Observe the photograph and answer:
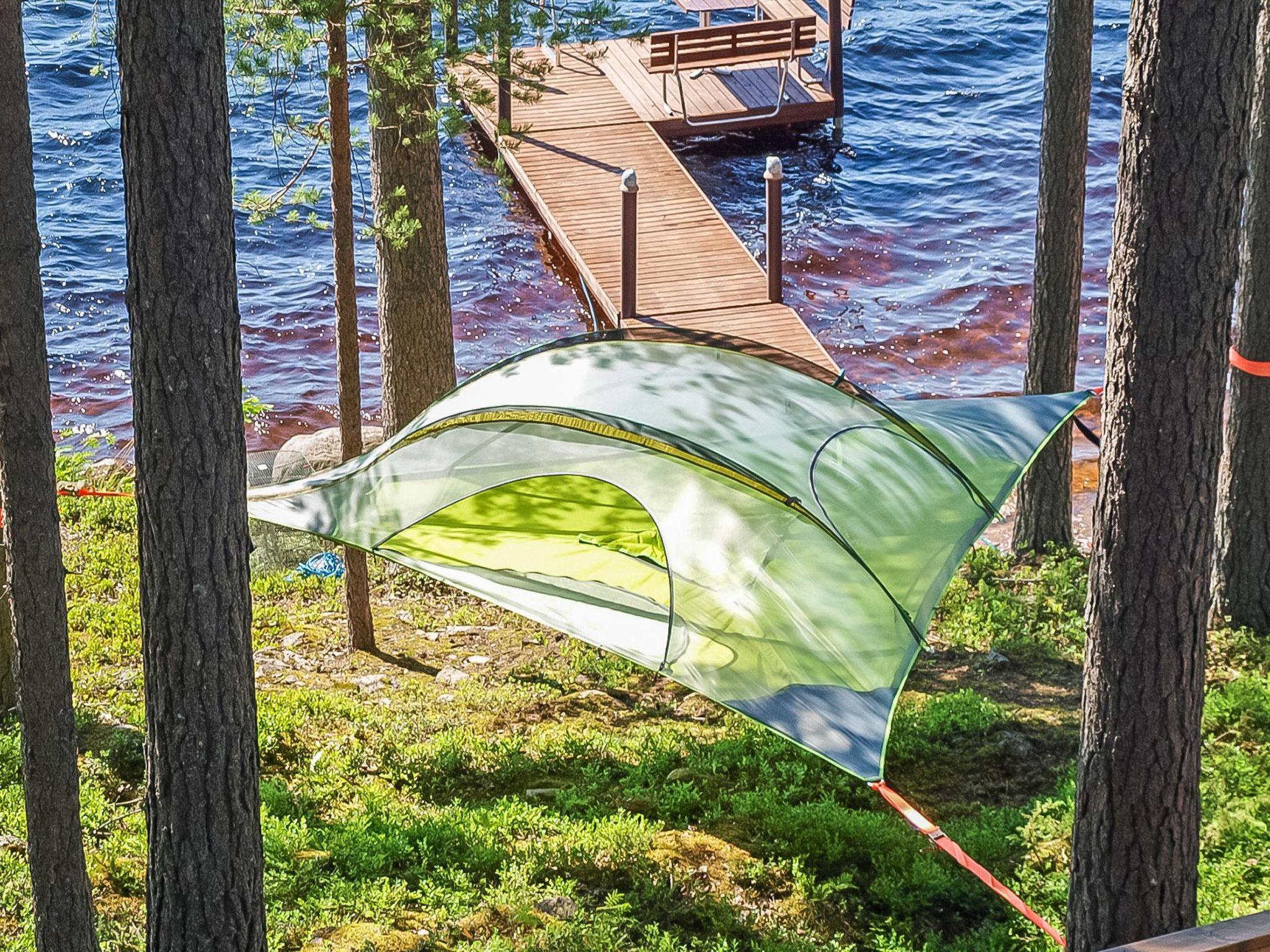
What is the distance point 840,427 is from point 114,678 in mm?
4173

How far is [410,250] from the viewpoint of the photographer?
8.12 metres

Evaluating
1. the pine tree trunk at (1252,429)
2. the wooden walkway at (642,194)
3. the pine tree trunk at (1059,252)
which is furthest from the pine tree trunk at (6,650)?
the pine tree trunk at (1252,429)

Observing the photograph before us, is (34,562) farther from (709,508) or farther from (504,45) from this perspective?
(504,45)

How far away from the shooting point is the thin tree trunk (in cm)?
638

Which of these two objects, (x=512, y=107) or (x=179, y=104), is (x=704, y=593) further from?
(x=512, y=107)

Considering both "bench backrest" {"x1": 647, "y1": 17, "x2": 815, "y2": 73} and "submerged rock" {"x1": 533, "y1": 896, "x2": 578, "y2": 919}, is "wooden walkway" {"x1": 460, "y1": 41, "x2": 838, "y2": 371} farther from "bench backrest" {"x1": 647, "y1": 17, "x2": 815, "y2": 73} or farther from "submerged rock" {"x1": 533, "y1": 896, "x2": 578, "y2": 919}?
"submerged rock" {"x1": 533, "y1": 896, "x2": 578, "y2": 919}

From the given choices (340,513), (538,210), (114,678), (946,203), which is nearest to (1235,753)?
(340,513)

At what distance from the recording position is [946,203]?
16297 mm

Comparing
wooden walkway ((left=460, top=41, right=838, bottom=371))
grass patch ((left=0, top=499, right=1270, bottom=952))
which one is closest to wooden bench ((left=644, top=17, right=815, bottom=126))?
wooden walkway ((left=460, top=41, right=838, bottom=371))

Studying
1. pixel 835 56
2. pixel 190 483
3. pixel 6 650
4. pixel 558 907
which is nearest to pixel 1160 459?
pixel 558 907

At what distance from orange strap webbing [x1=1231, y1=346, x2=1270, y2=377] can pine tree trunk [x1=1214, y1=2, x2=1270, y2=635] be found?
0.06ft

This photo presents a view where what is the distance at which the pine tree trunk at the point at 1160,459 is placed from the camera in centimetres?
355

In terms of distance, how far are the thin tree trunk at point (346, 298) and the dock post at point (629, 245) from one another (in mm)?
4448

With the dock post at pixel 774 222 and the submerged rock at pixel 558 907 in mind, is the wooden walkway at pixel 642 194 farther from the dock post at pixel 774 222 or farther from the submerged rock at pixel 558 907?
the submerged rock at pixel 558 907
